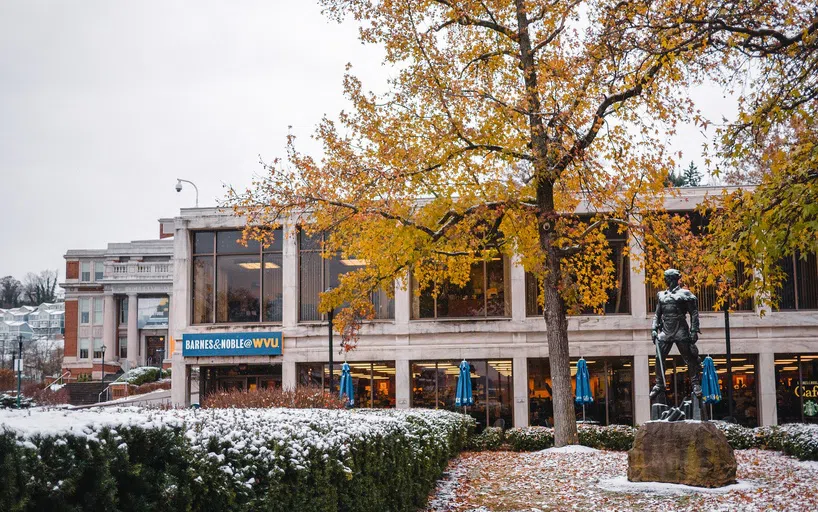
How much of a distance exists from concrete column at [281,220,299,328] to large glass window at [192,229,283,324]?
41cm

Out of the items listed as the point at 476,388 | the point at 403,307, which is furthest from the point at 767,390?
the point at 403,307

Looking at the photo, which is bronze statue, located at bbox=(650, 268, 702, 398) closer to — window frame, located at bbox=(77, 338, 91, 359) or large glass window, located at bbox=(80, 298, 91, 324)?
window frame, located at bbox=(77, 338, 91, 359)

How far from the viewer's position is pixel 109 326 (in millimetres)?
72625

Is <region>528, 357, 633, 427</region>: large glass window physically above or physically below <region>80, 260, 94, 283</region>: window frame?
below

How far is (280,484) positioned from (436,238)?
1437 centimetres

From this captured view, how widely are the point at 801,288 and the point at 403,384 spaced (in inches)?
631

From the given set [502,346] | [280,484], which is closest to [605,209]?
[502,346]

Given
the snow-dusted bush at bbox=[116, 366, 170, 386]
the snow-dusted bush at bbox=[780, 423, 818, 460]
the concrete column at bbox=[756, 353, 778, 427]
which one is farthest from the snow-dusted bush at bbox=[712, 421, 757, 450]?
the snow-dusted bush at bbox=[116, 366, 170, 386]

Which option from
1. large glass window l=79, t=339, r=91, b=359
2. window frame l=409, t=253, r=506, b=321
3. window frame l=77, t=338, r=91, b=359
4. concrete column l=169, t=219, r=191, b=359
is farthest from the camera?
large glass window l=79, t=339, r=91, b=359

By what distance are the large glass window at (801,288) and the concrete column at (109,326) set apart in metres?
56.9

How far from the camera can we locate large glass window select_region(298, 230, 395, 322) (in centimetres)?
3384

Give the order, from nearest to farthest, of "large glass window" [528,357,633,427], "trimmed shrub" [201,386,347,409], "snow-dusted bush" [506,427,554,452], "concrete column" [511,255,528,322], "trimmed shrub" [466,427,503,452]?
"trimmed shrub" [201,386,347,409], "snow-dusted bush" [506,427,554,452], "trimmed shrub" [466,427,503,452], "large glass window" [528,357,633,427], "concrete column" [511,255,528,322]

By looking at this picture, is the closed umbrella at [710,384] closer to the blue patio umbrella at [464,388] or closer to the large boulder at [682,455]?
the blue patio umbrella at [464,388]

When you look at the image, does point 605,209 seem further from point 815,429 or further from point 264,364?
point 264,364
